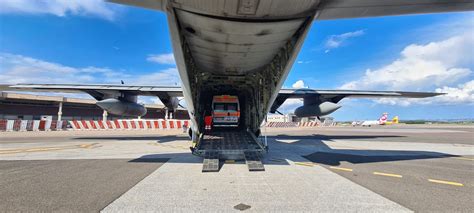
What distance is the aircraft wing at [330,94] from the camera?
15.4 meters

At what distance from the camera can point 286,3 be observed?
16.0 ft

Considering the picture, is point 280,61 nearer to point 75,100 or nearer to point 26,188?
point 26,188

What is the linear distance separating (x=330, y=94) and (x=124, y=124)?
24780mm

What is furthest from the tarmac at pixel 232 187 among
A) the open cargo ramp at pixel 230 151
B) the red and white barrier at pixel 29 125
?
the red and white barrier at pixel 29 125

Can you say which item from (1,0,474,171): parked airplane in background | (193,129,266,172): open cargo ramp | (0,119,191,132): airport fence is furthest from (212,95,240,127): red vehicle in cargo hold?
(0,119,191,132): airport fence

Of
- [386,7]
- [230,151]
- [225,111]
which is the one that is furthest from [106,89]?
[386,7]

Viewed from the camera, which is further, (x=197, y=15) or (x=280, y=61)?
(x=280, y=61)

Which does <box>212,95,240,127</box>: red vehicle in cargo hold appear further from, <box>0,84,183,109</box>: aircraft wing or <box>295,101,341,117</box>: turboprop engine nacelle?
<box>295,101,341,117</box>: turboprop engine nacelle

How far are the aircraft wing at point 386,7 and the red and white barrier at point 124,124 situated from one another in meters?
23.2

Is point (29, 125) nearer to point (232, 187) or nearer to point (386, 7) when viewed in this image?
point (232, 187)

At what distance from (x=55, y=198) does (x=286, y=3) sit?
6254 mm

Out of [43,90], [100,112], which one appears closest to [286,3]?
[43,90]

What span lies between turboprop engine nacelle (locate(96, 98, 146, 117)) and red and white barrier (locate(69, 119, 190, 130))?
10.7 meters

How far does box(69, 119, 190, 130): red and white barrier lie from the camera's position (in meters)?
26.7
